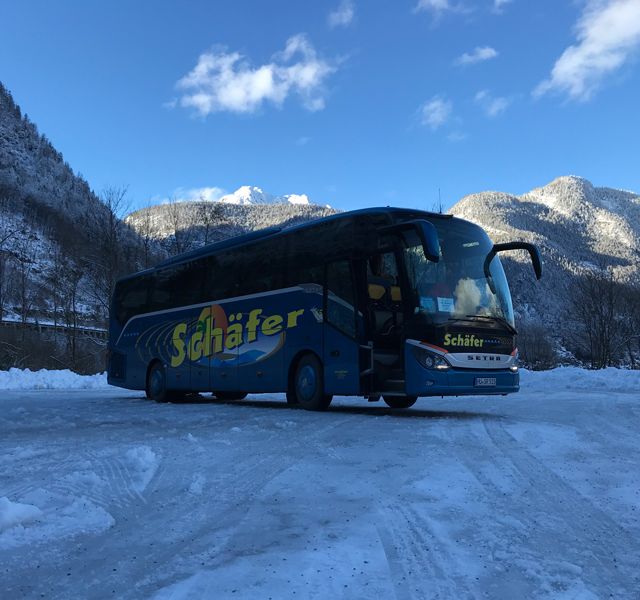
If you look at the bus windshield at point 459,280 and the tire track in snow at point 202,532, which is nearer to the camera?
the tire track in snow at point 202,532

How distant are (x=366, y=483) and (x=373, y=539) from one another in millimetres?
1397

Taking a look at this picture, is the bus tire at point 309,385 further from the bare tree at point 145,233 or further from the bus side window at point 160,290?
the bare tree at point 145,233

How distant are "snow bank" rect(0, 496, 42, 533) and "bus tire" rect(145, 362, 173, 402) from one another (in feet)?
40.9

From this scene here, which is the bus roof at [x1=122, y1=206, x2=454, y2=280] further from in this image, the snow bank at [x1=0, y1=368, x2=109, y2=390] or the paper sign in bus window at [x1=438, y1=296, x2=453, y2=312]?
the snow bank at [x1=0, y1=368, x2=109, y2=390]

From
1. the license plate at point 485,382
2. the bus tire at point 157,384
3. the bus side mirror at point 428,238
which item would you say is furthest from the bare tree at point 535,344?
the bus side mirror at point 428,238

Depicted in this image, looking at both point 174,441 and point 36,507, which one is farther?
point 174,441

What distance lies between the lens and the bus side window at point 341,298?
10.3 m

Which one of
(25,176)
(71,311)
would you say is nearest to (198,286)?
(71,311)

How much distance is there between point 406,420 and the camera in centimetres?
938

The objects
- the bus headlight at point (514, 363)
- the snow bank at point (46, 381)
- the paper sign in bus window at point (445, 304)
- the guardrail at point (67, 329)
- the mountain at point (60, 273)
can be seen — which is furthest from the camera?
the guardrail at point (67, 329)

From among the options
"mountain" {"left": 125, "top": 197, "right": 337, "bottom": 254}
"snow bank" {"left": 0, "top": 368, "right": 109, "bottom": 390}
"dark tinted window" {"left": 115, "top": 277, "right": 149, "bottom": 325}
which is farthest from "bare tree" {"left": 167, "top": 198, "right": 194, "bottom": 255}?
"dark tinted window" {"left": 115, "top": 277, "right": 149, "bottom": 325}

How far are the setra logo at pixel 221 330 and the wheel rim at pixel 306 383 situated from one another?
961mm

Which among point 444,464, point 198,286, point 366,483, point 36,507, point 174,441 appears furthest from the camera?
point 198,286

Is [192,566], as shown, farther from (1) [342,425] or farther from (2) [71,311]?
(2) [71,311]
